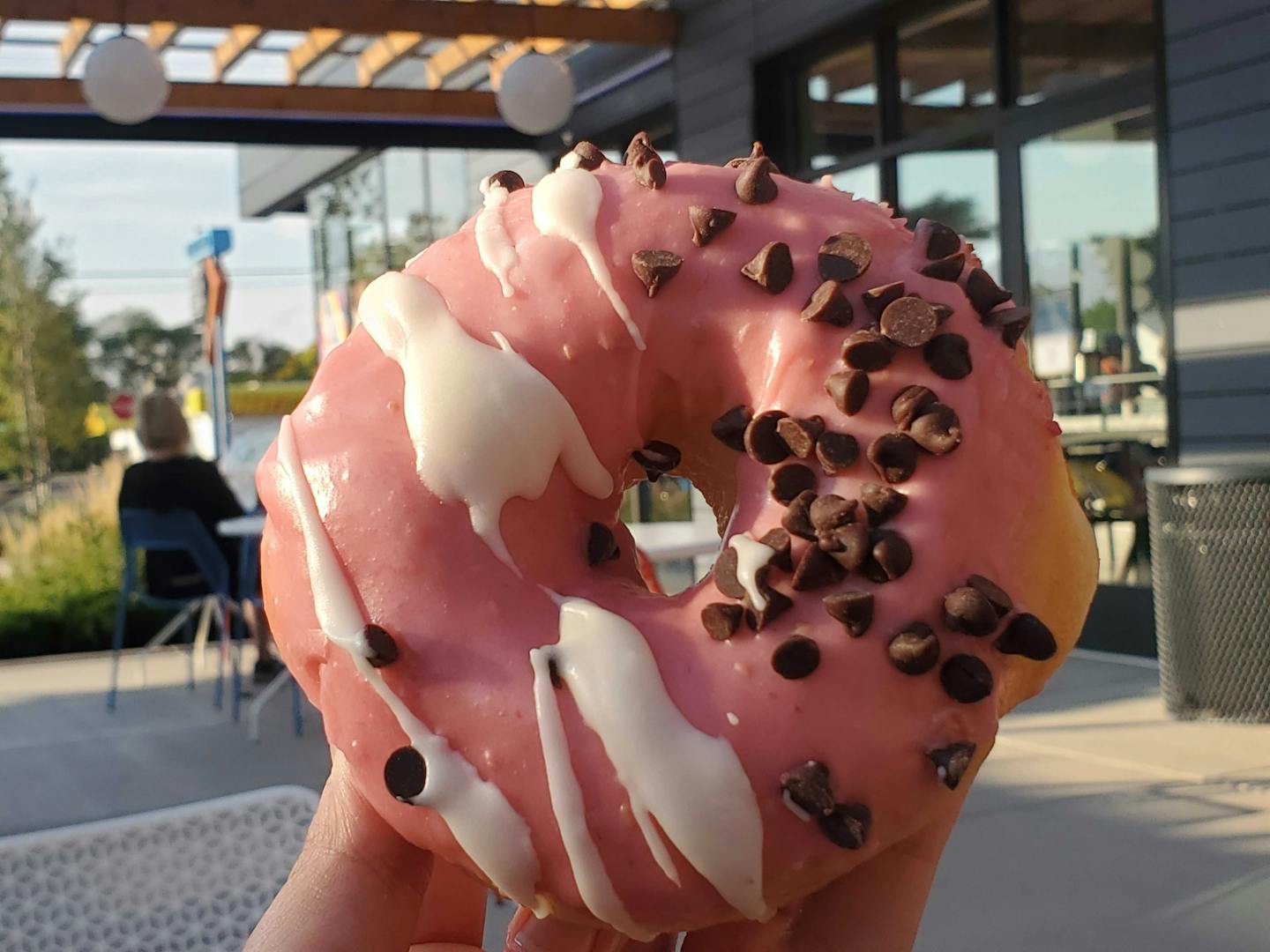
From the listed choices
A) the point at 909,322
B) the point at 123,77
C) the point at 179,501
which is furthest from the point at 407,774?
the point at 123,77

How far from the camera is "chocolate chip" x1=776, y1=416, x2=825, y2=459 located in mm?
1119

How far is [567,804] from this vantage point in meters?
1.08

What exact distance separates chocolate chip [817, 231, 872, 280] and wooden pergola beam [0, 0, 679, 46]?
246 inches

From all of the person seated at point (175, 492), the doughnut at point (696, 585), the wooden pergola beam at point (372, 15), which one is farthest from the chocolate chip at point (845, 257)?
the wooden pergola beam at point (372, 15)

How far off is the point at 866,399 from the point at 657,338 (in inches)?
8.1

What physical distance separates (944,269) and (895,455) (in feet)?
0.73

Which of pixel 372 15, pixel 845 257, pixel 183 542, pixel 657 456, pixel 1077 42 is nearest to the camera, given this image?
pixel 845 257

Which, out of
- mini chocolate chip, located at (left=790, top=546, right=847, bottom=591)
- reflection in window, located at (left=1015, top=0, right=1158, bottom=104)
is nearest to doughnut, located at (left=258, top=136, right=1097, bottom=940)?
mini chocolate chip, located at (left=790, top=546, right=847, bottom=591)

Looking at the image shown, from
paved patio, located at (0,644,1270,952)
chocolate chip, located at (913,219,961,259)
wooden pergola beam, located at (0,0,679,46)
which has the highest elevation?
wooden pergola beam, located at (0,0,679,46)

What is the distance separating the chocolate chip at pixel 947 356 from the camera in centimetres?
113

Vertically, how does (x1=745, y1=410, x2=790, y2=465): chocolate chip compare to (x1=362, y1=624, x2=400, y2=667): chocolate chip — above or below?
above

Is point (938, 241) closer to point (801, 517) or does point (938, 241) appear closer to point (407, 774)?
point (801, 517)

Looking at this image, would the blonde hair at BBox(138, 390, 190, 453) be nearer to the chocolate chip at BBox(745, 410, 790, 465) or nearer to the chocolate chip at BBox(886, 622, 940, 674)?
the chocolate chip at BBox(745, 410, 790, 465)

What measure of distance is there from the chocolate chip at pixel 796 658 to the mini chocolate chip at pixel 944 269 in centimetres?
38
